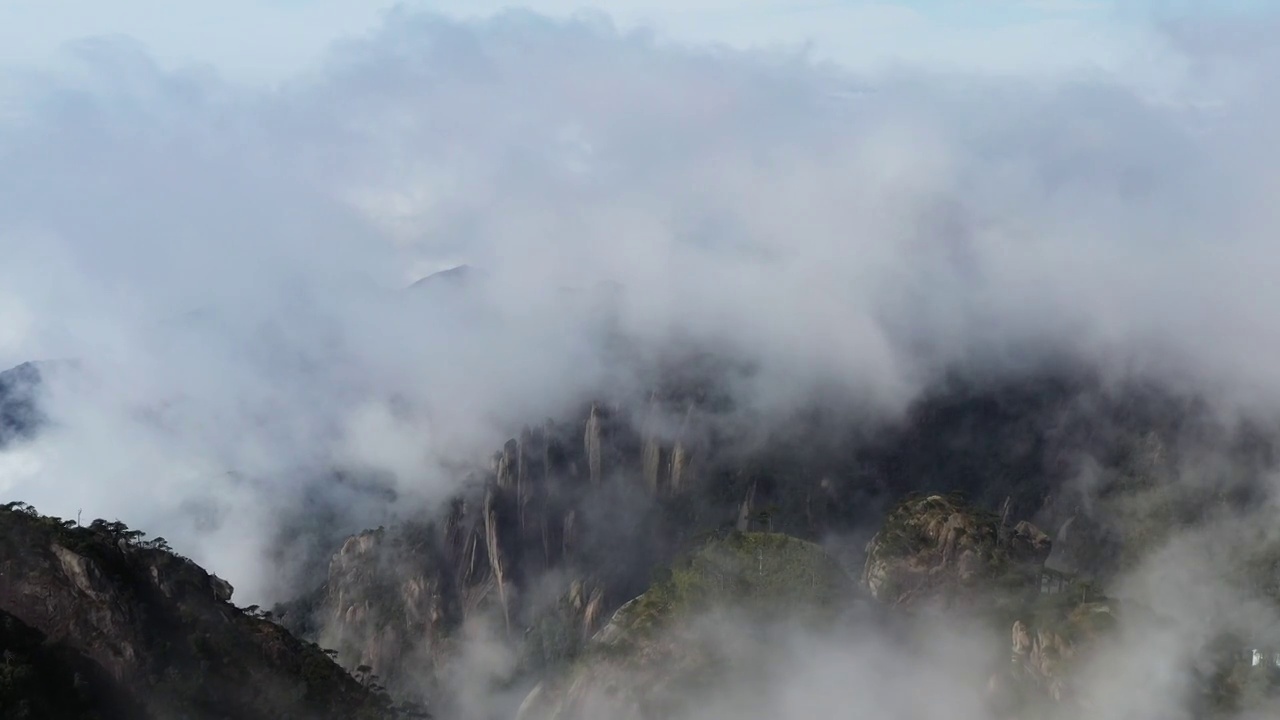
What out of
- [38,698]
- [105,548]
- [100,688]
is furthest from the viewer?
[105,548]

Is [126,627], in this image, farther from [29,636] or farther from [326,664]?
[326,664]

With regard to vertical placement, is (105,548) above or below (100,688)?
above

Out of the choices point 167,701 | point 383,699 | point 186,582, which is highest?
point 186,582

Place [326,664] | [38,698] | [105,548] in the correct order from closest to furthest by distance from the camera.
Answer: [38,698] → [105,548] → [326,664]

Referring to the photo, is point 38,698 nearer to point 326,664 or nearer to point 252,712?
point 252,712

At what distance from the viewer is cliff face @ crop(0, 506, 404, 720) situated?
478ft

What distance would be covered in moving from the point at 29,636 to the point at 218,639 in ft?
91.0

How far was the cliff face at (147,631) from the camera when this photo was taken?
145750 millimetres

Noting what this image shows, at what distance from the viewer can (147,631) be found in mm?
155500

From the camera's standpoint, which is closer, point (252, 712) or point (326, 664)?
point (252, 712)

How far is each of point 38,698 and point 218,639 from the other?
32.0m

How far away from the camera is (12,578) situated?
477 feet

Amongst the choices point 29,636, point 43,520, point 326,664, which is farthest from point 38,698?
point 326,664

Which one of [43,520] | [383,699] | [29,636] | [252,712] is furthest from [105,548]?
[383,699]
